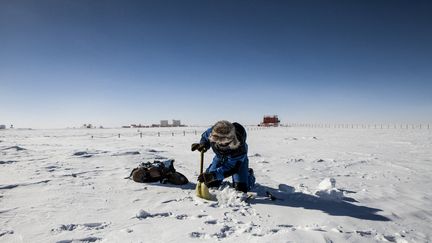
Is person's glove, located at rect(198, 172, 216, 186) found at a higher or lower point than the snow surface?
higher

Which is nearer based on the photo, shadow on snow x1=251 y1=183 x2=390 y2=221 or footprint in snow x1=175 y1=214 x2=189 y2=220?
footprint in snow x1=175 y1=214 x2=189 y2=220

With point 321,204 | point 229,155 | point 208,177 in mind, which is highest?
point 229,155

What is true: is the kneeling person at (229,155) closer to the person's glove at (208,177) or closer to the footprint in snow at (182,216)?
the person's glove at (208,177)

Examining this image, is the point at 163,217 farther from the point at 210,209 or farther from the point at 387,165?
the point at 387,165

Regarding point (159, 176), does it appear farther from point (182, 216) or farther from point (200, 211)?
point (182, 216)

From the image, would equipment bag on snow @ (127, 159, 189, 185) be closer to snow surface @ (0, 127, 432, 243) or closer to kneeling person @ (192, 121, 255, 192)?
snow surface @ (0, 127, 432, 243)

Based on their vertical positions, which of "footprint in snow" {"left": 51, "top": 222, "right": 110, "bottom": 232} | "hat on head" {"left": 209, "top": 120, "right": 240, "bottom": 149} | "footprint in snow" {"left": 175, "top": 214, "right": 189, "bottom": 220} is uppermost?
"hat on head" {"left": 209, "top": 120, "right": 240, "bottom": 149}

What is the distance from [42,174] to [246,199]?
16.8 feet

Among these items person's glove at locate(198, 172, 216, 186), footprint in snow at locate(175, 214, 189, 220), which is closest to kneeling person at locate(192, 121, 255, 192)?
person's glove at locate(198, 172, 216, 186)

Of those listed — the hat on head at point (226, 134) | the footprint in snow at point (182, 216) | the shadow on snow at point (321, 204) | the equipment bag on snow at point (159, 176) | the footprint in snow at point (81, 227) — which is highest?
the hat on head at point (226, 134)

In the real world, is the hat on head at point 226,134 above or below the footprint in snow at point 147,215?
above

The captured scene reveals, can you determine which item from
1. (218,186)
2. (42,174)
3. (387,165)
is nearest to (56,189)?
(42,174)

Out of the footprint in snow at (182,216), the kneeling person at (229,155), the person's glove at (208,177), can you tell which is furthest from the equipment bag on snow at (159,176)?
the footprint in snow at (182,216)

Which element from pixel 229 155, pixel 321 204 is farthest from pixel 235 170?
pixel 321 204
